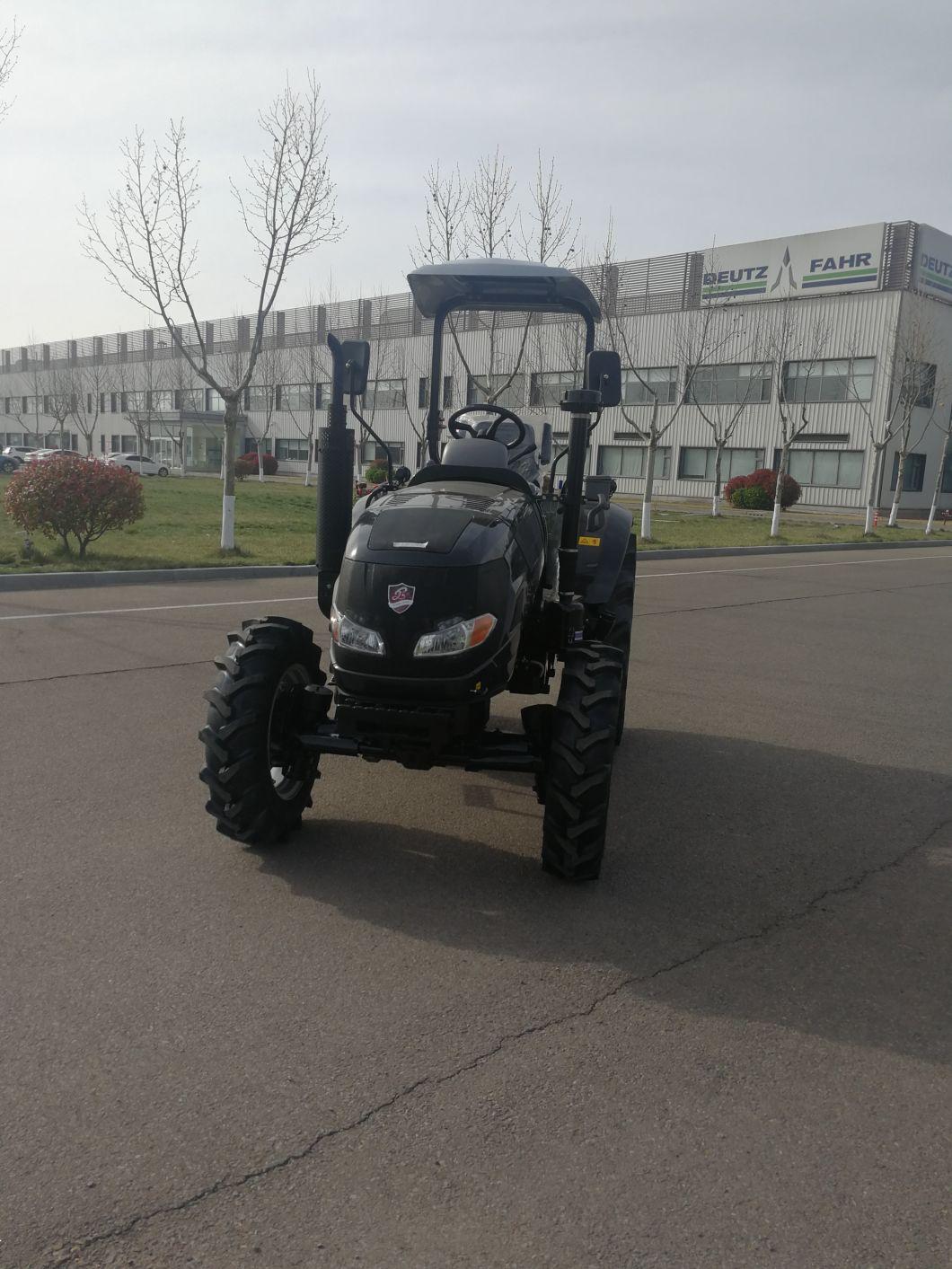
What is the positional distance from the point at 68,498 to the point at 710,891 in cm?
1273

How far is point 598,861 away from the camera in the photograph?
4305 mm

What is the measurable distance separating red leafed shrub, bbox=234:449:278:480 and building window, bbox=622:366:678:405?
19.7m

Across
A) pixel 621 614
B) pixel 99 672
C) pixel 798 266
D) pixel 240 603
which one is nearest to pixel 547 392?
pixel 240 603

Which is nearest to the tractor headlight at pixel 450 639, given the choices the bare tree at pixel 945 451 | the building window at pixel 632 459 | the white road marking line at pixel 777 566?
the white road marking line at pixel 777 566

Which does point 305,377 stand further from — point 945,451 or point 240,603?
point 240,603

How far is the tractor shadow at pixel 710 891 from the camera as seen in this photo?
141 inches

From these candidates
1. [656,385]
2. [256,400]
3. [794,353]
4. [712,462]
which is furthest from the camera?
[256,400]

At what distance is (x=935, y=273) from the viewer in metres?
41.8

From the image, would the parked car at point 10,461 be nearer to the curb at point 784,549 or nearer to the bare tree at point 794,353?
the bare tree at point 794,353

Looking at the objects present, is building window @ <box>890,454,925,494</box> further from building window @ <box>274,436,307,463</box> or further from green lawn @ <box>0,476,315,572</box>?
building window @ <box>274,436,307,463</box>

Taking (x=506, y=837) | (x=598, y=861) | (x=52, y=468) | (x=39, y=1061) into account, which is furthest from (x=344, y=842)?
(x=52, y=468)

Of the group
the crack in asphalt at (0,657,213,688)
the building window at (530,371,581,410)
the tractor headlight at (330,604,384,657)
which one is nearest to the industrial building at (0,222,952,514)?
the building window at (530,371,581,410)

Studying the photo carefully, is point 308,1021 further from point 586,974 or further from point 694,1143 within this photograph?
point 694,1143

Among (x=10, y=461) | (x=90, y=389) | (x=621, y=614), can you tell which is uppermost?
(x=90, y=389)
